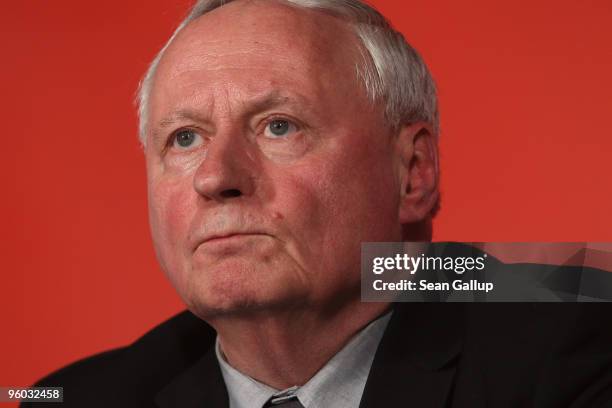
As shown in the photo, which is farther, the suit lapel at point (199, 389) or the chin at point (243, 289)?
the suit lapel at point (199, 389)

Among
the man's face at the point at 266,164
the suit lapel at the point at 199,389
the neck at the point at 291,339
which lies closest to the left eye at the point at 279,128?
the man's face at the point at 266,164

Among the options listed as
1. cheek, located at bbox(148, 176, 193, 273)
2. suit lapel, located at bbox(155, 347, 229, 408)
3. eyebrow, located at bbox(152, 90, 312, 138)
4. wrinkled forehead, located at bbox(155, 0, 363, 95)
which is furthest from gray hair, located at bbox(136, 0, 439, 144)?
suit lapel, located at bbox(155, 347, 229, 408)

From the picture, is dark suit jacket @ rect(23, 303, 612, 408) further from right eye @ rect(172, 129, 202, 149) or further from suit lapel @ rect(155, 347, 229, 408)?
right eye @ rect(172, 129, 202, 149)

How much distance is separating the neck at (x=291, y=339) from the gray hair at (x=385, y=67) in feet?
1.41

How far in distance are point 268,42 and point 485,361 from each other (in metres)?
0.78

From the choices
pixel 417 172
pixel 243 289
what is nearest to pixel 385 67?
pixel 417 172

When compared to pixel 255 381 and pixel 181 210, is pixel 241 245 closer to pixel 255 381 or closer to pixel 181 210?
pixel 181 210

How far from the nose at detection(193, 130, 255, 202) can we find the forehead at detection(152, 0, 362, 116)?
0.46 ft

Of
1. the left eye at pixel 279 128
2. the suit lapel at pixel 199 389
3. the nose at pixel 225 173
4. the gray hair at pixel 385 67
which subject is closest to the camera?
the nose at pixel 225 173

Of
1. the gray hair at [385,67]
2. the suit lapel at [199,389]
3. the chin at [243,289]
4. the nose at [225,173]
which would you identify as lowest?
the suit lapel at [199,389]

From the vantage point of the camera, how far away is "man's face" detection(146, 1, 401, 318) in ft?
6.17

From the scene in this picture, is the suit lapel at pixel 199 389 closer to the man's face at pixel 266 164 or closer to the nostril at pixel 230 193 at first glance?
the man's face at pixel 266 164

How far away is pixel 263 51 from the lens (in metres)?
2.00

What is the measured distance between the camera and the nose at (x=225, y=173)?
6.11 ft
